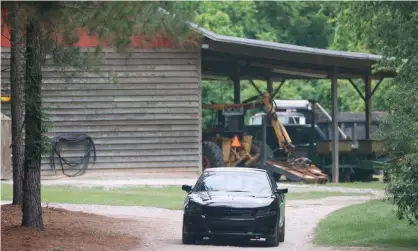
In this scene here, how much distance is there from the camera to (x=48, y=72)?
35.2m

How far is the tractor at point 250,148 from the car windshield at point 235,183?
16.7 m

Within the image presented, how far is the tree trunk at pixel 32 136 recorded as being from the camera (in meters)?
17.1

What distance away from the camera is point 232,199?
58.9 feet

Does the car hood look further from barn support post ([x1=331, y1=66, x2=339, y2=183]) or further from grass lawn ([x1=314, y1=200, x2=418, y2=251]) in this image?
barn support post ([x1=331, y1=66, x2=339, y2=183])

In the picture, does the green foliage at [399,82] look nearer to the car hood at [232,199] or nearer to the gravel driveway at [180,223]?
the gravel driveway at [180,223]

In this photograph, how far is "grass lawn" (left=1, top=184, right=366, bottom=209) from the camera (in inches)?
1063

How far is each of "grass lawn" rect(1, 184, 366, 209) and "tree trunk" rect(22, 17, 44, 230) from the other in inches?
357

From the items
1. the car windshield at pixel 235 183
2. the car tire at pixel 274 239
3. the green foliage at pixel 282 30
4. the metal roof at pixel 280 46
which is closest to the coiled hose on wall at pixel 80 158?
the metal roof at pixel 280 46

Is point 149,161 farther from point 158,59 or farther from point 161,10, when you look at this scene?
point 161,10

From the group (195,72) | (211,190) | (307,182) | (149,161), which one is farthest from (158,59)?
(211,190)

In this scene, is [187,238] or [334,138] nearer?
[187,238]

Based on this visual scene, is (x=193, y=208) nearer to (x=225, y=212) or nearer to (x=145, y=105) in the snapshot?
(x=225, y=212)

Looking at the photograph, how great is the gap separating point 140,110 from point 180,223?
1368 centimetres

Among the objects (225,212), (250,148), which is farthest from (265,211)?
(250,148)
